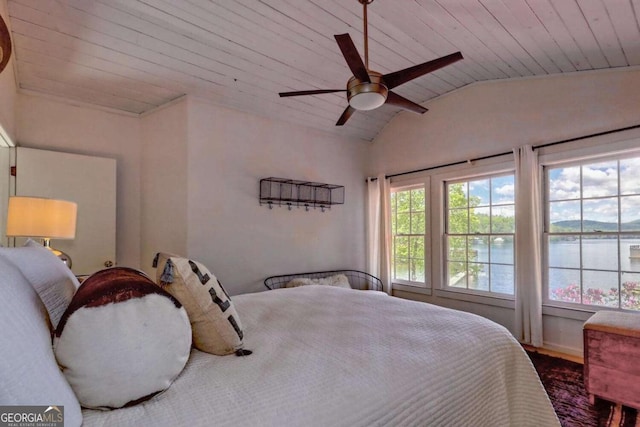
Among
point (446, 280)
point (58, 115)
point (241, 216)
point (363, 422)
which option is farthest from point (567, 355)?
point (58, 115)

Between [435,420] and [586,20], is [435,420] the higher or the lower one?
the lower one

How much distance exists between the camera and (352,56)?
76.1 inches

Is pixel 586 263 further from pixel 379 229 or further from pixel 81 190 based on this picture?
pixel 81 190

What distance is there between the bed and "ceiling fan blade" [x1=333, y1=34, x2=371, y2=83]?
140cm

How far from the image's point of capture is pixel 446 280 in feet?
13.6

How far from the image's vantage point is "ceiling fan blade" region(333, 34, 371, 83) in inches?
72.6

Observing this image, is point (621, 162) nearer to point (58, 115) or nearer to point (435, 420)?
point (435, 420)

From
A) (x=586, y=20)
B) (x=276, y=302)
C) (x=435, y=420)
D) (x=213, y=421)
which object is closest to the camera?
(x=213, y=421)

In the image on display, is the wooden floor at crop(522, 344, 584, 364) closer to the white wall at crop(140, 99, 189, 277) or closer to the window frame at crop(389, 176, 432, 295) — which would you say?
the window frame at crop(389, 176, 432, 295)

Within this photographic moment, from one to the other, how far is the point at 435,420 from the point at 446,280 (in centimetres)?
325

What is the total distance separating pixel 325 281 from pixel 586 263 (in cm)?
265

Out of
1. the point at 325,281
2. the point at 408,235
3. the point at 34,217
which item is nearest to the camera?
the point at 34,217

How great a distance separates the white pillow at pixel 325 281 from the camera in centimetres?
388

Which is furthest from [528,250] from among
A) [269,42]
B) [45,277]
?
[45,277]
